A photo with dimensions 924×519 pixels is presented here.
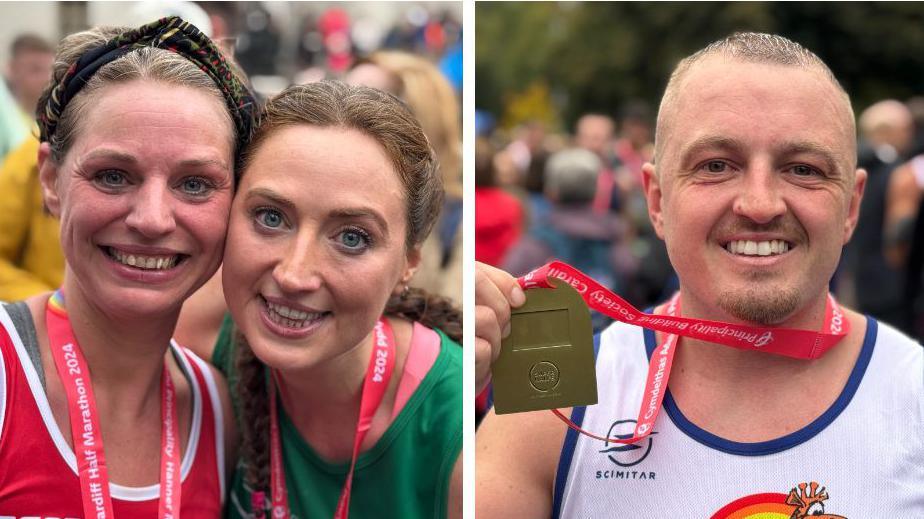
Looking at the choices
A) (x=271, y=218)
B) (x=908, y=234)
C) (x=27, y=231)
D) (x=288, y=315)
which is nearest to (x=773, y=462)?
(x=288, y=315)

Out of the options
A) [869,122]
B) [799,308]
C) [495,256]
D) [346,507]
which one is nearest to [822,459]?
[799,308]

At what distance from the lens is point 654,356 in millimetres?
2646

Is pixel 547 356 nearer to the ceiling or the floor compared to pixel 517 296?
nearer to the floor

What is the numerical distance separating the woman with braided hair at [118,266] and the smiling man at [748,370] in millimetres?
722

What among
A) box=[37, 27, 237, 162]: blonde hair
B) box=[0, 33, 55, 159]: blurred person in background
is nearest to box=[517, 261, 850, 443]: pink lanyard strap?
box=[37, 27, 237, 162]: blonde hair

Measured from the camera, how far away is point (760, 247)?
96.3 inches

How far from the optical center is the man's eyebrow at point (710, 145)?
8.06ft

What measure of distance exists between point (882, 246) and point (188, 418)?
19.7ft

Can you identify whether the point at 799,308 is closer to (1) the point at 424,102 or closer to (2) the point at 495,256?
(1) the point at 424,102

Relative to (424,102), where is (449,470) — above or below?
below

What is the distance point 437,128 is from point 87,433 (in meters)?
2.93

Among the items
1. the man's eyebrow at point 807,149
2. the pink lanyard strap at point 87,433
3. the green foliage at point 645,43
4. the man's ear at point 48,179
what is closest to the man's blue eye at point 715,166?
the man's eyebrow at point 807,149

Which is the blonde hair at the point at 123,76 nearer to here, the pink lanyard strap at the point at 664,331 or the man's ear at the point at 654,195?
the pink lanyard strap at the point at 664,331

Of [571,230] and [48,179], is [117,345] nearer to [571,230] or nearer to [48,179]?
[48,179]
